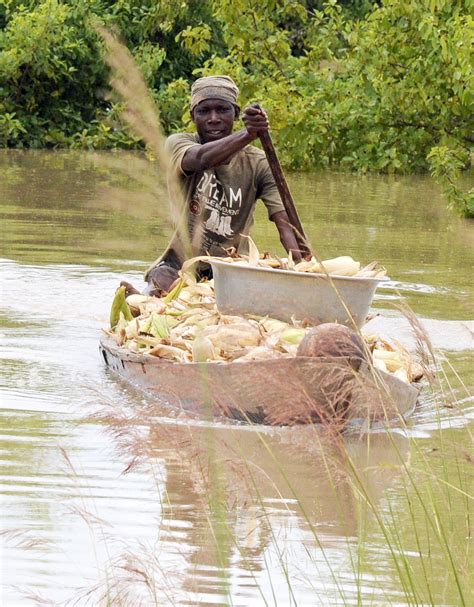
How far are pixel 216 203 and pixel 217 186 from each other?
3.9 inches

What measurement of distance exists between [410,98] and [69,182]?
4741 mm

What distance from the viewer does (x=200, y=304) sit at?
290 inches

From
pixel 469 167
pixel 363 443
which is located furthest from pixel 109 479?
pixel 469 167

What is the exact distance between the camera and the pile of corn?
6.50 m

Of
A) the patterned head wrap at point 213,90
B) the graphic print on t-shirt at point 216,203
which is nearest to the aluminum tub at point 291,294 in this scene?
the graphic print on t-shirt at point 216,203

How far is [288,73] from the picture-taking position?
67.1 ft

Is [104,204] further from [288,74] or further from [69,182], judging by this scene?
[288,74]

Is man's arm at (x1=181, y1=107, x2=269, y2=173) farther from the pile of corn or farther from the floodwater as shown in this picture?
the floodwater

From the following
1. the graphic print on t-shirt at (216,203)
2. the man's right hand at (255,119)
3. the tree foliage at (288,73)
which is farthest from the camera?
the tree foliage at (288,73)

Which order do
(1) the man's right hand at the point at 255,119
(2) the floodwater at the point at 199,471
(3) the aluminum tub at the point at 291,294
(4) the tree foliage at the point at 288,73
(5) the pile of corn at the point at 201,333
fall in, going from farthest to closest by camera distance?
1. (4) the tree foliage at the point at 288,73
2. (1) the man's right hand at the point at 255,119
3. (5) the pile of corn at the point at 201,333
4. (3) the aluminum tub at the point at 291,294
5. (2) the floodwater at the point at 199,471

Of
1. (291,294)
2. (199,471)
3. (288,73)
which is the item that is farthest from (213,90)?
(288,73)

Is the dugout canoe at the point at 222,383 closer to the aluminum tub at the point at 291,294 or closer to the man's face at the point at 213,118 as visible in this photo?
the aluminum tub at the point at 291,294

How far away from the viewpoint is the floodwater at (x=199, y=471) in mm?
3461

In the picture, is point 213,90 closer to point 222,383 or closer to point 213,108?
point 213,108
